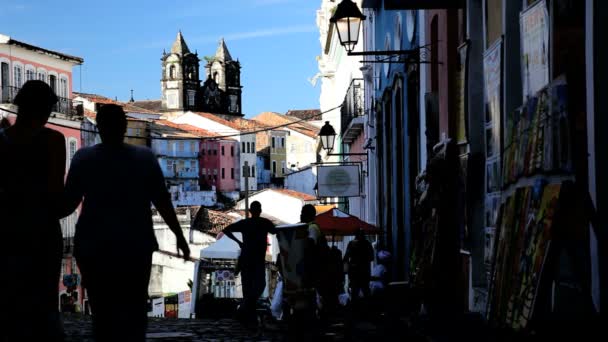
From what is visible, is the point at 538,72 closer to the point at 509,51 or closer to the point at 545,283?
the point at 509,51

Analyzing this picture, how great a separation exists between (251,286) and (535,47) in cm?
633

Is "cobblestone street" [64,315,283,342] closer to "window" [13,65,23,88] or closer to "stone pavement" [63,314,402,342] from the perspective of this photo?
"stone pavement" [63,314,402,342]

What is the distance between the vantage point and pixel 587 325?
712cm

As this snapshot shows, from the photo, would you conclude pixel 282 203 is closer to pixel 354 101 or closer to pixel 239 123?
pixel 354 101

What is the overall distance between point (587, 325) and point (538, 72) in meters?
2.67

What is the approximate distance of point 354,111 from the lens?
1631 inches

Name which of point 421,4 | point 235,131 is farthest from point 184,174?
point 421,4

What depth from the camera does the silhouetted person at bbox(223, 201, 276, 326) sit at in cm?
1485

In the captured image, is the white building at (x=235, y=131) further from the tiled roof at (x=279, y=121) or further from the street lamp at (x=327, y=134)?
the street lamp at (x=327, y=134)

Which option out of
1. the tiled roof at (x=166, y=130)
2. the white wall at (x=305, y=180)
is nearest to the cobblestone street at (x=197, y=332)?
the white wall at (x=305, y=180)

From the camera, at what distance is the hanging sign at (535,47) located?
903 centimetres

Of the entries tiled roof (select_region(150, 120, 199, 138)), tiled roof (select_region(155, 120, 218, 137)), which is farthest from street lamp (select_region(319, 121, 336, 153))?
tiled roof (select_region(155, 120, 218, 137))

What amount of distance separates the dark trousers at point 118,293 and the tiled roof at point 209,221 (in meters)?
77.0

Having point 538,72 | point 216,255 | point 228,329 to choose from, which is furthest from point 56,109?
point 538,72
